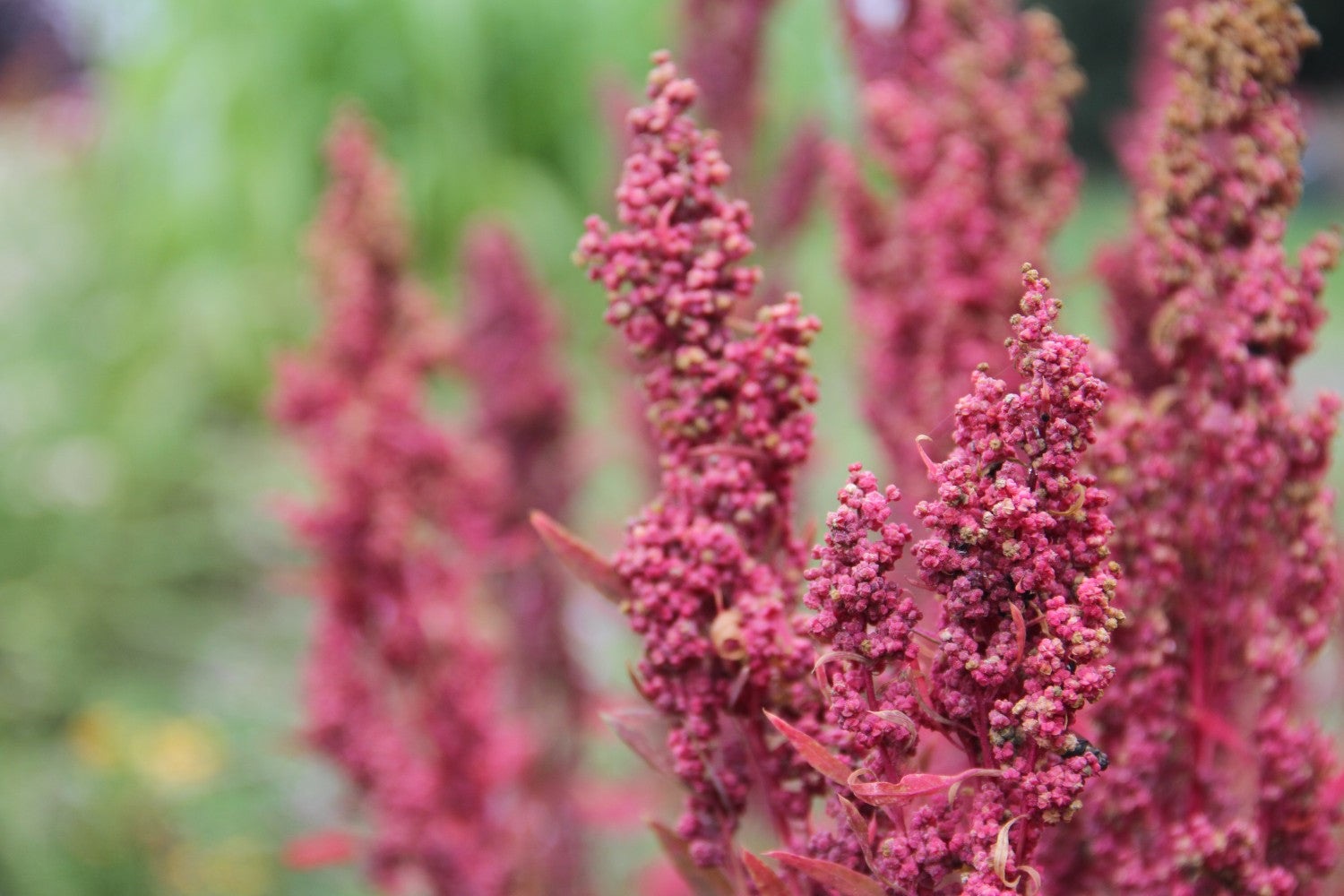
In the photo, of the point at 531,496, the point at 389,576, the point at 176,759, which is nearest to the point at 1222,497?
the point at 389,576

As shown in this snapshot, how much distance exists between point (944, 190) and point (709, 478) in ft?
1.44

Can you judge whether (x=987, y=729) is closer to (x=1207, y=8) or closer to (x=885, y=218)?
(x=1207, y=8)

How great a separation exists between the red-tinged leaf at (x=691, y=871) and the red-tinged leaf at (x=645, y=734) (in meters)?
0.03

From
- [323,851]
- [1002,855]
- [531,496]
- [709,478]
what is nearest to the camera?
[1002,855]

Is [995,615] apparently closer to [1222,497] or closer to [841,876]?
[841,876]

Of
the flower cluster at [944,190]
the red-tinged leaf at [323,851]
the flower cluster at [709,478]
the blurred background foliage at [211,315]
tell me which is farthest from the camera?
the blurred background foliage at [211,315]

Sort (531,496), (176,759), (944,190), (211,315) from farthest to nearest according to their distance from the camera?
(211,315) < (176,759) < (531,496) < (944,190)

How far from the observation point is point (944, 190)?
930 millimetres

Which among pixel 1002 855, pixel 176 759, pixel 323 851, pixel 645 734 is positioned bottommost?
pixel 1002 855

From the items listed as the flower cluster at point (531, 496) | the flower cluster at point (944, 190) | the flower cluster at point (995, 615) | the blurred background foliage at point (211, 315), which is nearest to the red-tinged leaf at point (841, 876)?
the flower cluster at point (995, 615)

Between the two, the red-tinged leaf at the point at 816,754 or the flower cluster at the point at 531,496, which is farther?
the flower cluster at the point at 531,496

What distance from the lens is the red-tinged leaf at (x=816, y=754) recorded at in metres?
0.47

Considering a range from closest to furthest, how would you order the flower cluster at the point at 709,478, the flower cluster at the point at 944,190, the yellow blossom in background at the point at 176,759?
A: the flower cluster at the point at 709,478 → the flower cluster at the point at 944,190 → the yellow blossom in background at the point at 176,759

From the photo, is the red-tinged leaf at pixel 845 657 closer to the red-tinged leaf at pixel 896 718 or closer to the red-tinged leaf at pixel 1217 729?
the red-tinged leaf at pixel 896 718
